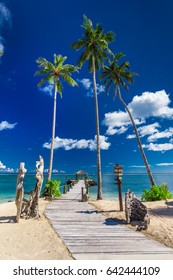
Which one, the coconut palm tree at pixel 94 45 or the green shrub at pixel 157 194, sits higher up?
the coconut palm tree at pixel 94 45

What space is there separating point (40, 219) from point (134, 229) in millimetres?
4738

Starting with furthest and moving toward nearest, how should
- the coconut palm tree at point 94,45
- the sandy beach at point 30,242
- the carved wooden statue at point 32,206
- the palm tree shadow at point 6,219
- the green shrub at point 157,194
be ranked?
the coconut palm tree at point 94,45, the green shrub at point 157,194, the carved wooden statue at point 32,206, the palm tree shadow at point 6,219, the sandy beach at point 30,242

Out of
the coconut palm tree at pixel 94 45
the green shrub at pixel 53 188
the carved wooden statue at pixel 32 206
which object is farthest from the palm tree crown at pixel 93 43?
the carved wooden statue at pixel 32 206

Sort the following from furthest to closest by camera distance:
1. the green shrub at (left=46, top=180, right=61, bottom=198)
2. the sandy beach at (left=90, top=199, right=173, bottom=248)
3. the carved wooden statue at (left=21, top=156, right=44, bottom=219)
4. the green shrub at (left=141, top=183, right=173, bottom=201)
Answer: the green shrub at (left=46, top=180, right=61, bottom=198) < the green shrub at (left=141, top=183, right=173, bottom=201) < the carved wooden statue at (left=21, top=156, right=44, bottom=219) < the sandy beach at (left=90, top=199, right=173, bottom=248)

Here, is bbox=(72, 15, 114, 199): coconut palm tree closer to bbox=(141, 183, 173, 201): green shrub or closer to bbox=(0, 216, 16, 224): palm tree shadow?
bbox=(141, 183, 173, 201): green shrub

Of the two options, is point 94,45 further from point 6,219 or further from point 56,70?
point 6,219

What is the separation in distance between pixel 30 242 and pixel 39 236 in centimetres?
72

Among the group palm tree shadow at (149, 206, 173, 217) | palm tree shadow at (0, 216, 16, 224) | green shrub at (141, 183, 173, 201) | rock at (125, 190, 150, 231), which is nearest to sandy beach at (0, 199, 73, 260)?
palm tree shadow at (0, 216, 16, 224)

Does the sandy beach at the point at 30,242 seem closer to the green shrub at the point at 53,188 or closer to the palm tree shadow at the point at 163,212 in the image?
the palm tree shadow at the point at 163,212

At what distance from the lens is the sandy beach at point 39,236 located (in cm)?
621

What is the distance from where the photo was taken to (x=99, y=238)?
750cm

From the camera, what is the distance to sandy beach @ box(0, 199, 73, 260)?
6125 millimetres

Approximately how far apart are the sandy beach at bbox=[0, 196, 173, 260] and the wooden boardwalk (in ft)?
1.13

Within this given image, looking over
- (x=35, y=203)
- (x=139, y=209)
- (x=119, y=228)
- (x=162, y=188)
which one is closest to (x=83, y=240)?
(x=119, y=228)
